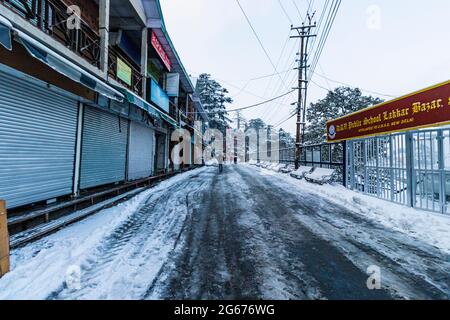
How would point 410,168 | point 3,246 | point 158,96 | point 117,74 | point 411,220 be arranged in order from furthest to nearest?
point 158,96 < point 117,74 < point 410,168 < point 411,220 < point 3,246

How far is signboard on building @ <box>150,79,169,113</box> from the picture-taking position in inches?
469

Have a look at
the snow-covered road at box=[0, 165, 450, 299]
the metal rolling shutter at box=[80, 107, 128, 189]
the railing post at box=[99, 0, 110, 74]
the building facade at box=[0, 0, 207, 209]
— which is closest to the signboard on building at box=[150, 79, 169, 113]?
the building facade at box=[0, 0, 207, 209]

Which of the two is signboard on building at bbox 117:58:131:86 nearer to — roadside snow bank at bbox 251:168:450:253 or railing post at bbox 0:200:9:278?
railing post at bbox 0:200:9:278

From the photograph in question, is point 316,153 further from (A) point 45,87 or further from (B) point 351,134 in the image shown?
(A) point 45,87

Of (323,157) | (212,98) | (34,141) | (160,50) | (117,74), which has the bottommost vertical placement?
(34,141)

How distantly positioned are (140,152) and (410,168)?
11473 millimetres

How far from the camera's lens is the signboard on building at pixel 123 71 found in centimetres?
944

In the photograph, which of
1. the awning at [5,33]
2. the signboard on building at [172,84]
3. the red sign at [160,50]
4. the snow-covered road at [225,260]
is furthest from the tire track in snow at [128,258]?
the signboard on building at [172,84]

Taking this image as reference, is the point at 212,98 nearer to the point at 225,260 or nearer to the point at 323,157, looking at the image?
the point at 323,157

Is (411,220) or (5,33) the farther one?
(411,220)

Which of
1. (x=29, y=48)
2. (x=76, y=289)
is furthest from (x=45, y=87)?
(x=76, y=289)

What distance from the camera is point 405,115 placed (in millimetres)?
6902

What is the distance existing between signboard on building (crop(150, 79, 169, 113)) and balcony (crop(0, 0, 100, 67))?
3.61 m

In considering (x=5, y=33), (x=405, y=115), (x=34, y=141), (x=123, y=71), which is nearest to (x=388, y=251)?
(x=405, y=115)
